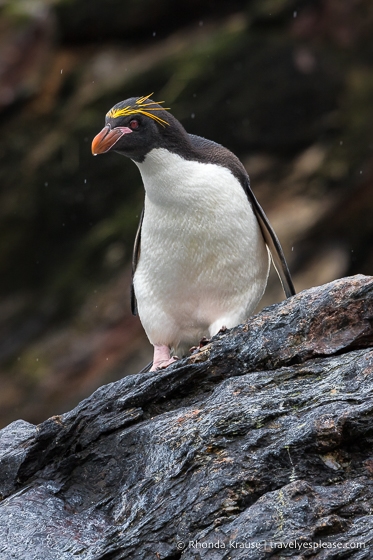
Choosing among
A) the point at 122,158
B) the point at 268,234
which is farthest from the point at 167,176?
the point at 122,158

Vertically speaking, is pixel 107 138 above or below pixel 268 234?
above

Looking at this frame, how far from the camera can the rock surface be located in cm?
279

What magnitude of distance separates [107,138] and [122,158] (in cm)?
601

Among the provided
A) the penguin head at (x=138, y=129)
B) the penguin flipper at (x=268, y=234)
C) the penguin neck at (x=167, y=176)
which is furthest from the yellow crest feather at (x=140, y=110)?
the penguin flipper at (x=268, y=234)

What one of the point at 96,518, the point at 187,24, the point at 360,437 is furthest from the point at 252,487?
the point at 187,24

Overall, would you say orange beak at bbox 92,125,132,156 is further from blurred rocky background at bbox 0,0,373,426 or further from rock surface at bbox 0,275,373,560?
blurred rocky background at bbox 0,0,373,426

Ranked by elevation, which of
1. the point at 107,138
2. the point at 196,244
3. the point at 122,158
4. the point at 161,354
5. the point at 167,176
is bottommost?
the point at 161,354

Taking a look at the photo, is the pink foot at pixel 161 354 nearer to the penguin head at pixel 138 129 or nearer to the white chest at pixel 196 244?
the white chest at pixel 196 244

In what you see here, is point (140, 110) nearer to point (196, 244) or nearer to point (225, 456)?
point (196, 244)

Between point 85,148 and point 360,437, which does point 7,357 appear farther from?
point 360,437

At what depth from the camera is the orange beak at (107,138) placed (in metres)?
4.53

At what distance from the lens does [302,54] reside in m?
10.2

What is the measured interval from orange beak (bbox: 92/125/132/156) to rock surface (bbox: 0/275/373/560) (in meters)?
1.35

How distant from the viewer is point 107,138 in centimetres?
458
